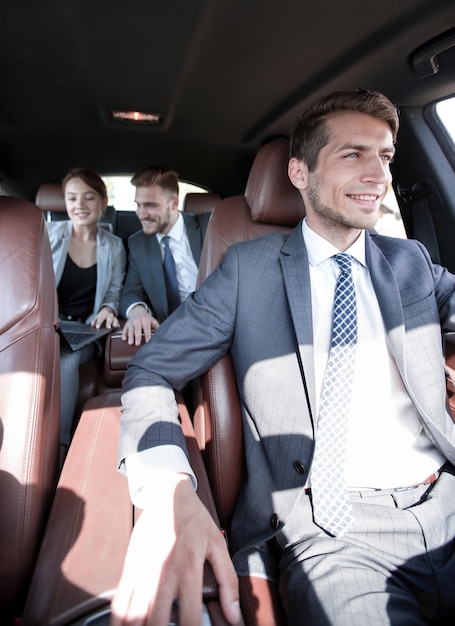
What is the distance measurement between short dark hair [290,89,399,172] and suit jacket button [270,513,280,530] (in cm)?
110

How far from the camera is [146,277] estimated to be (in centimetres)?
260

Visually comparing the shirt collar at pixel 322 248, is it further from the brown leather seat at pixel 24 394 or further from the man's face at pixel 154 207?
the man's face at pixel 154 207

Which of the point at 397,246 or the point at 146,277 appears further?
the point at 146,277

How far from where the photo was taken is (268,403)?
1.19 metres

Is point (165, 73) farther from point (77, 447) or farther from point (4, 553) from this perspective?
point (4, 553)

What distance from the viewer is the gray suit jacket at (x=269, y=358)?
1.14 metres

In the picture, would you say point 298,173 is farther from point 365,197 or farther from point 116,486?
point 116,486

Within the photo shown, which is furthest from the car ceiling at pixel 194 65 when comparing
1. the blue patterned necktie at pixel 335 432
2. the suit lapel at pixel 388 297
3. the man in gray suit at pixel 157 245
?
the blue patterned necktie at pixel 335 432

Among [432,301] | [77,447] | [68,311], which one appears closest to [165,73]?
[68,311]

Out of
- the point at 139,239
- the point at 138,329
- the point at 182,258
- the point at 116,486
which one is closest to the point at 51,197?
the point at 139,239

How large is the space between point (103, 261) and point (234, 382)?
159cm

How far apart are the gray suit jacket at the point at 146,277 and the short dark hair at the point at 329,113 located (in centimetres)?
125

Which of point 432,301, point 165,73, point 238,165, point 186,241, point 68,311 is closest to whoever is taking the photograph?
point 432,301

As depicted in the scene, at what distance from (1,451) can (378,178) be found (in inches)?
52.7
